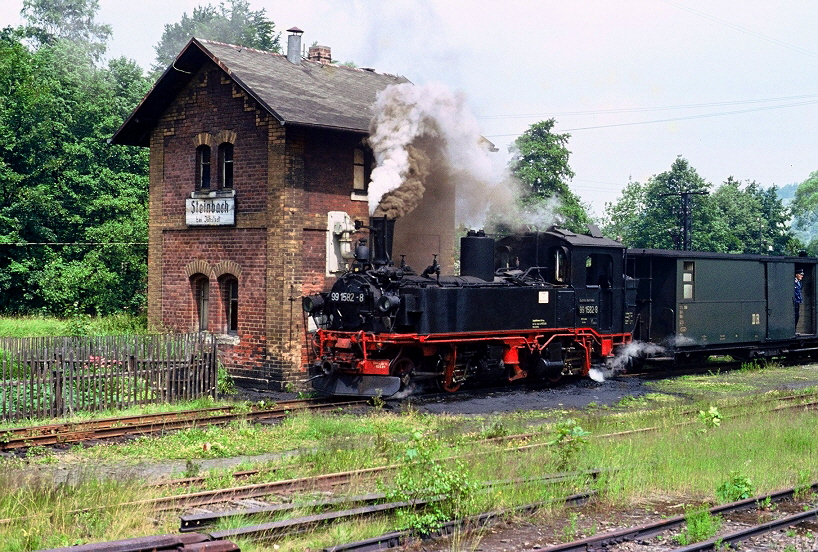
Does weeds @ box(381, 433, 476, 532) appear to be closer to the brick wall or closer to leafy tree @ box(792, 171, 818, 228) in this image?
the brick wall

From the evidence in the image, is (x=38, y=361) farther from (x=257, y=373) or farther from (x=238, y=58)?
(x=238, y=58)

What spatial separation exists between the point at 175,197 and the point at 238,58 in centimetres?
317

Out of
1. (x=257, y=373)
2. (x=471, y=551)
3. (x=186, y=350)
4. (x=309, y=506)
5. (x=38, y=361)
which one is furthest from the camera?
(x=257, y=373)

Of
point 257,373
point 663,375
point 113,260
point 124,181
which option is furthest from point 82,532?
point 124,181

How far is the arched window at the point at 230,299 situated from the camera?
59.4ft

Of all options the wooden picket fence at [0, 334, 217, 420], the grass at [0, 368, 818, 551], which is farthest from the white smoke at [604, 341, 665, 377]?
the wooden picket fence at [0, 334, 217, 420]

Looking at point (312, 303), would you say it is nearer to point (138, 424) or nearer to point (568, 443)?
point (138, 424)

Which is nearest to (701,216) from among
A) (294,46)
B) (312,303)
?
(294,46)

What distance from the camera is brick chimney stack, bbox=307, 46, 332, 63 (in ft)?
71.2

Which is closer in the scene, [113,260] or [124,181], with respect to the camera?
[113,260]

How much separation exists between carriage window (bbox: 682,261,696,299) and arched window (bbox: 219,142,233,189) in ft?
32.2

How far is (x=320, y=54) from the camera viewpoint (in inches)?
858

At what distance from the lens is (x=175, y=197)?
62.0ft

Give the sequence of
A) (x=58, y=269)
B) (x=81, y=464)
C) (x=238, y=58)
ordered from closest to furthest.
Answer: (x=81, y=464) < (x=238, y=58) < (x=58, y=269)
